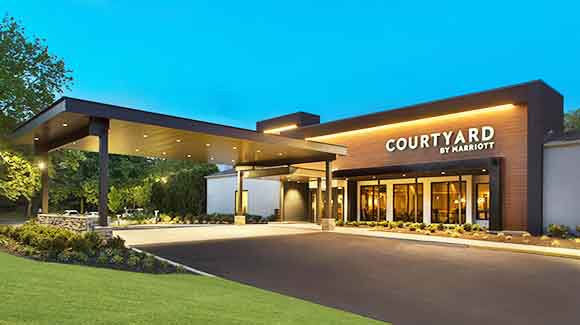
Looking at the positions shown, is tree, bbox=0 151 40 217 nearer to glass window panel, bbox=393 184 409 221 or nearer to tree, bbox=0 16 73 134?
tree, bbox=0 16 73 134

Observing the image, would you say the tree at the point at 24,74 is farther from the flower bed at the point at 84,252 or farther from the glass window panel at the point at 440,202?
the glass window panel at the point at 440,202

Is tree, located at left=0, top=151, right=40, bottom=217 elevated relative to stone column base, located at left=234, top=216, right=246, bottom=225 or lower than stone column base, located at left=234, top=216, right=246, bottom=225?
elevated

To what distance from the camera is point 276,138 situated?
63.3ft

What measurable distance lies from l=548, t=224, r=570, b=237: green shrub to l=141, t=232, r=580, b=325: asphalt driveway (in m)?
6.55

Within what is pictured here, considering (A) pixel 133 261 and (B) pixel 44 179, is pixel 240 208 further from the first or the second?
(A) pixel 133 261

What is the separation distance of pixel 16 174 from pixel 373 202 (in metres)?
19.9

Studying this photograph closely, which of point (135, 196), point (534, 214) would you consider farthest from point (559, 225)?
point (135, 196)

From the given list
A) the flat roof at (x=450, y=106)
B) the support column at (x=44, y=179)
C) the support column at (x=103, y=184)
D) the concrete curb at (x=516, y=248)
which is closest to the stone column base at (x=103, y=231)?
the support column at (x=103, y=184)

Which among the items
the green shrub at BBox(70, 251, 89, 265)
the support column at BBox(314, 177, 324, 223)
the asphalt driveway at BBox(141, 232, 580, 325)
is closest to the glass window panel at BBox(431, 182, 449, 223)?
the support column at BBox(314, 177, 324, 223)

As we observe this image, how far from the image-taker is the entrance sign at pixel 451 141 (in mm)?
21373

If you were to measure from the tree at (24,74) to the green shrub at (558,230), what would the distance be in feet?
79.9

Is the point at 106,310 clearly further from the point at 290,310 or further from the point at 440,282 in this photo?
the point at 440,282

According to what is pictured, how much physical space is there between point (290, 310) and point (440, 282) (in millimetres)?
4371

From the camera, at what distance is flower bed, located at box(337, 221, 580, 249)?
53.7 ft
